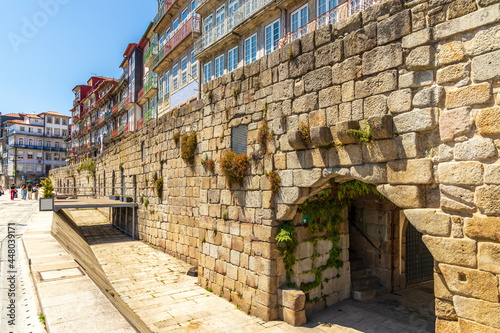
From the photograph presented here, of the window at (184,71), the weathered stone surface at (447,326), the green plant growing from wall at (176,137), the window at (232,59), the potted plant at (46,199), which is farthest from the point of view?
the window at (184,71)

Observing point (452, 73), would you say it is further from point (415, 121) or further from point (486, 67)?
point (415, 121)

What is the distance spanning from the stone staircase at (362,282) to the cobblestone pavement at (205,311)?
0.20 meters

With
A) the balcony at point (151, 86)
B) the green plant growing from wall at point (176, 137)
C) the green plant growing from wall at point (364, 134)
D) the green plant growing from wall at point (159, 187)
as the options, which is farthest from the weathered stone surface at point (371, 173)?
the balcony at point (151, 86)

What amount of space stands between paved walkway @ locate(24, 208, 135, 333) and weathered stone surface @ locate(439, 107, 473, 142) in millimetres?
3985

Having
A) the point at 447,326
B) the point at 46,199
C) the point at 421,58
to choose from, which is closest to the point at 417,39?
the point at 421,58

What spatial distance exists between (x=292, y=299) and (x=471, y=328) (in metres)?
2.92

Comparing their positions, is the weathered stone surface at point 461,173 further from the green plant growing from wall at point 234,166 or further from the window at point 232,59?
the window at point 232,59

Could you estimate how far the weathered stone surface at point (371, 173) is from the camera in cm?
461

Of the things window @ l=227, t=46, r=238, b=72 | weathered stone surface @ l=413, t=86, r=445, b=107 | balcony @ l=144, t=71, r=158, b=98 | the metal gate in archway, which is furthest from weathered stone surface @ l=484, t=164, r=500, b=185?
balcony @ l=144, t=71, r=158, b=98

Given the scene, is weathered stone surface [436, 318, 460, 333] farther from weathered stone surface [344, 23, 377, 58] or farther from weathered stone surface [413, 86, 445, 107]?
weathered stone surface [344, 23, 377, 58]

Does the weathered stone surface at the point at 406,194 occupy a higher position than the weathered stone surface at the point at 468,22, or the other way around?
the weathered stone surface at the point at 468,22

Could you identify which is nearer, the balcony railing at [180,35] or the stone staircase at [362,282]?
the stone staircase at [362,282]

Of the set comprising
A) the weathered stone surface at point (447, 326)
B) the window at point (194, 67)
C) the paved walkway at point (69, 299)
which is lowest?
the weathered stone surface at point (447, 326)

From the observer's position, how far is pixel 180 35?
21.2 m
